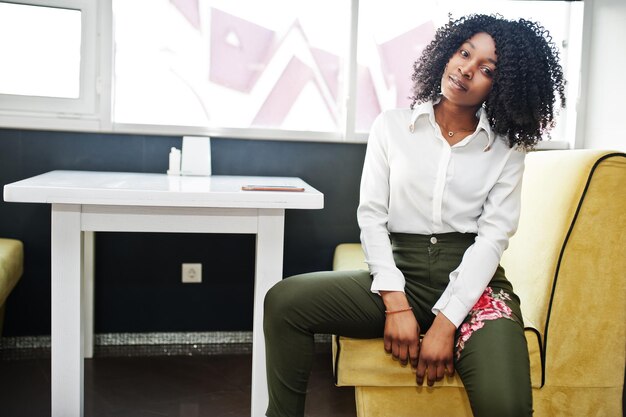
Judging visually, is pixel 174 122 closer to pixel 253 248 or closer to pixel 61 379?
pixel 253 248

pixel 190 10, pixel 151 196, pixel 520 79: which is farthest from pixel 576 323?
pixel 190 10

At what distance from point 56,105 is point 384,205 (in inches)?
60.8

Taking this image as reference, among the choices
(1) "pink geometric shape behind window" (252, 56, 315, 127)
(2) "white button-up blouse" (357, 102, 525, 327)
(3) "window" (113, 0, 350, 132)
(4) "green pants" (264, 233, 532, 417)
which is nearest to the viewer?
(4) "green pants" (264, 233, 532, 417)

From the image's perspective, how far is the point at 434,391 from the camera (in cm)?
144

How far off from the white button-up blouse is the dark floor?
778 millimetres

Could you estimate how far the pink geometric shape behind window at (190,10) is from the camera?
8.12 feet

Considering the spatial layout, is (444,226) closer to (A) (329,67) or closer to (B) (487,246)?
(B) (487,246)

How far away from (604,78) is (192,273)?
2.02 m

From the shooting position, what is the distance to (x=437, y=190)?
4.88ft

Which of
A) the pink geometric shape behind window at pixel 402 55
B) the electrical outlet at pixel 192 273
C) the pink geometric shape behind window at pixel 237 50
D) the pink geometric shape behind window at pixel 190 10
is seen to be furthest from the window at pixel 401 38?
the electrical outlet at pixel 192 273

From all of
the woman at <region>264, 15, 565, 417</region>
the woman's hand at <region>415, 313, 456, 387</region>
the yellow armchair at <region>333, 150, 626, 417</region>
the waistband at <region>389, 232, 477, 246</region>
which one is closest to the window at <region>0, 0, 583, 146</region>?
the woman at <region>264, 15, 565, 417</region>

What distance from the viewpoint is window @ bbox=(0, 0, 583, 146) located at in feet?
7.80

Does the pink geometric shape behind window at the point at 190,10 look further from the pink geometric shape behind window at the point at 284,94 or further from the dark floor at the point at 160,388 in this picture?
the dark floor at the point at 160,388

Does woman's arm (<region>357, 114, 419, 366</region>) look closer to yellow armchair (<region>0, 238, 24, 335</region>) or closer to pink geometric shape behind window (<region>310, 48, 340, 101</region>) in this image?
pink geometric shape behind window (<region>310, 48, 340, 101</region>)
